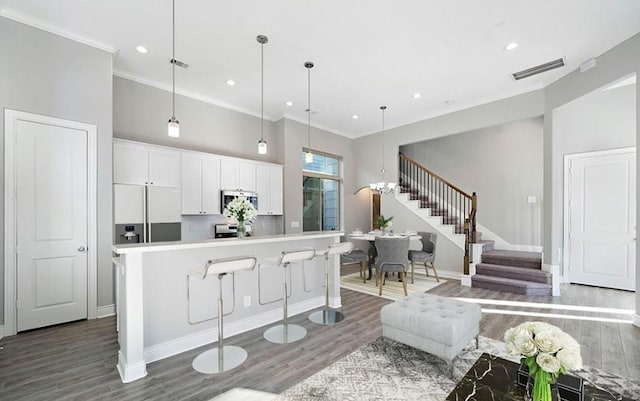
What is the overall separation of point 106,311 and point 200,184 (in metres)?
2.36

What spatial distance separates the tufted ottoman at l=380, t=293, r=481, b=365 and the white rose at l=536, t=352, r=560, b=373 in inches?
44.7

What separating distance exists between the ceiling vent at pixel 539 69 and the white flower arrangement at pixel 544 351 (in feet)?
15.3

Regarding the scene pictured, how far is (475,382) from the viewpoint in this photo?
1.80m

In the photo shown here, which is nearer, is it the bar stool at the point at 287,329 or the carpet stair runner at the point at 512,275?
the bar stool at the point at 287,329

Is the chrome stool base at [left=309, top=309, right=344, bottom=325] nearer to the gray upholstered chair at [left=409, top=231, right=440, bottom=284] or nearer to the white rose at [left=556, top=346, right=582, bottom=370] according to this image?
the gray upholstered chair at [left=409, top=231, right=440, bottom=284]

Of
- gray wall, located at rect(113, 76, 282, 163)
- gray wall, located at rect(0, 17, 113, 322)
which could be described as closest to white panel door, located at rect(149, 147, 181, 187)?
gray wall, located at rect(113, 76, 282, 163)

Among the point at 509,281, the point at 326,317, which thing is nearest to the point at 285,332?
the point at 326,317

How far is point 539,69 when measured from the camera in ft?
→ 15.0

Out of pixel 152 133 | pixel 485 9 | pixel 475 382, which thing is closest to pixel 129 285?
pixel 475 382

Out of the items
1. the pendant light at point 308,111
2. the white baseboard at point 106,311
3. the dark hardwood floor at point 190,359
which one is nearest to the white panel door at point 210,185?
the pendant light at point 308,111

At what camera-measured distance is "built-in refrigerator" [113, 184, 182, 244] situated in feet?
13.8

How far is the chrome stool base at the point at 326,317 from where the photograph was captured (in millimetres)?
3730

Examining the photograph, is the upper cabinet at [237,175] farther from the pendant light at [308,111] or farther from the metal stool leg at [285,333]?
the metal stool leg at [285,333]

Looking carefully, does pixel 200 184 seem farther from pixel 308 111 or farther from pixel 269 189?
pixel 308 111
